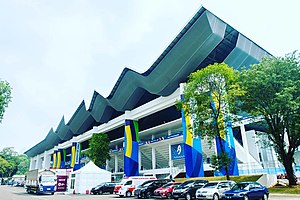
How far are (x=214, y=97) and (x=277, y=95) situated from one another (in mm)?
4682

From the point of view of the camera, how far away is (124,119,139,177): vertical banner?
42406mm

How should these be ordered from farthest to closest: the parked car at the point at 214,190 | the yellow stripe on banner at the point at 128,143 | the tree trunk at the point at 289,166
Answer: the yellow stripe on banner at the point at 128,143
the tree trunk at the point at 289,166
the parked car at the point at 214,190

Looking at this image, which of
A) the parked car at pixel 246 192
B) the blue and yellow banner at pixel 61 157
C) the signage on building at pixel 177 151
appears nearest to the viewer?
the parked car at pixel 246 192

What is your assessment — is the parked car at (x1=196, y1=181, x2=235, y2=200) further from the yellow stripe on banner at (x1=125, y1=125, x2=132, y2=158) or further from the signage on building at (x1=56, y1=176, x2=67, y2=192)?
the yellow stripe on banner at (x1=125, y1=125, x2=132, y2=158)

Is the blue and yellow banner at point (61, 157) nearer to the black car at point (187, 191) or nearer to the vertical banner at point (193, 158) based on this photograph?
the vertical banner at point (193, 158)

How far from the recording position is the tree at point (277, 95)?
19.9m

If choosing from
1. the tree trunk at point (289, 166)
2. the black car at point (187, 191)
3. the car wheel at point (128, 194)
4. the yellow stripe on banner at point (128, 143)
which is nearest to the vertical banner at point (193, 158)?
the car wheel at point (128, 194)

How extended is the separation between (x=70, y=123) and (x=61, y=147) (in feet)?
65.7

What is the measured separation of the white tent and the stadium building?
378 inches

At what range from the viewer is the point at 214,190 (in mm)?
15922

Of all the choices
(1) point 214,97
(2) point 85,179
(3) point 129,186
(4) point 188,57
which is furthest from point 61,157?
(1) point 214,97

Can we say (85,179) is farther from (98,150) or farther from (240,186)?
(240,186)

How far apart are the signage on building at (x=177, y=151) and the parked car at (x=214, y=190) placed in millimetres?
20633

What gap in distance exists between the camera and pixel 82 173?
31.8m
